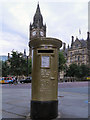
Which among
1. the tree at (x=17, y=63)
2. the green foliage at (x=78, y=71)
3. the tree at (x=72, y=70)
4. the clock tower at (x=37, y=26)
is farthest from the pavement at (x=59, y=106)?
the clock tower at (x=37, y=26)

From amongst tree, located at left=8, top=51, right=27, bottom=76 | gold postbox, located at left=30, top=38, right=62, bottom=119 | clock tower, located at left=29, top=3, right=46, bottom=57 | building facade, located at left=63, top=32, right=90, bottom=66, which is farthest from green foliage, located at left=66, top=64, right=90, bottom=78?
gold postbox, located at left=30, top=38, right=62, bottom=119

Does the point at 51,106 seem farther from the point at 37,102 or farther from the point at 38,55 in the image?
the point at 38,55

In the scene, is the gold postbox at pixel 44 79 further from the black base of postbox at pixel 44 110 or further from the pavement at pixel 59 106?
the pavement at pixel 59 106

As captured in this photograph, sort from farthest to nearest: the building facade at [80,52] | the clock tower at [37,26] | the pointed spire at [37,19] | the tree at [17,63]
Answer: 1. the pointed spire at [37,19]
2. the clock tower at [37,26]
3. the building facade at [80,52]
4. the tree at [17,63]

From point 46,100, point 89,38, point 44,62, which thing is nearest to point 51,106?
point 46,100

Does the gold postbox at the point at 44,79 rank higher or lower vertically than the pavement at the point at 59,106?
higher

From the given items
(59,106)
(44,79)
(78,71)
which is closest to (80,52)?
(78,71)

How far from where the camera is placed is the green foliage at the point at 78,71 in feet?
Result: 184

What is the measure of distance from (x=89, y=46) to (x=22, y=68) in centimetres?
4288

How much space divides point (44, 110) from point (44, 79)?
86cm

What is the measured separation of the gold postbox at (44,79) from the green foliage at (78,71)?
52.7 m

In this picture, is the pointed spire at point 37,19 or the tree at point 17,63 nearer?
the tree at point 17,63

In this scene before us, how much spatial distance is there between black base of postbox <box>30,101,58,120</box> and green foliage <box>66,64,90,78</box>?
5279 cm

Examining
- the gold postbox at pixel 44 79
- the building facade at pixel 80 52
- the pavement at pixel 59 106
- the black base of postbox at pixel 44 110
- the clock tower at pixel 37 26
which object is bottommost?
the pavement at pixel 59 106
